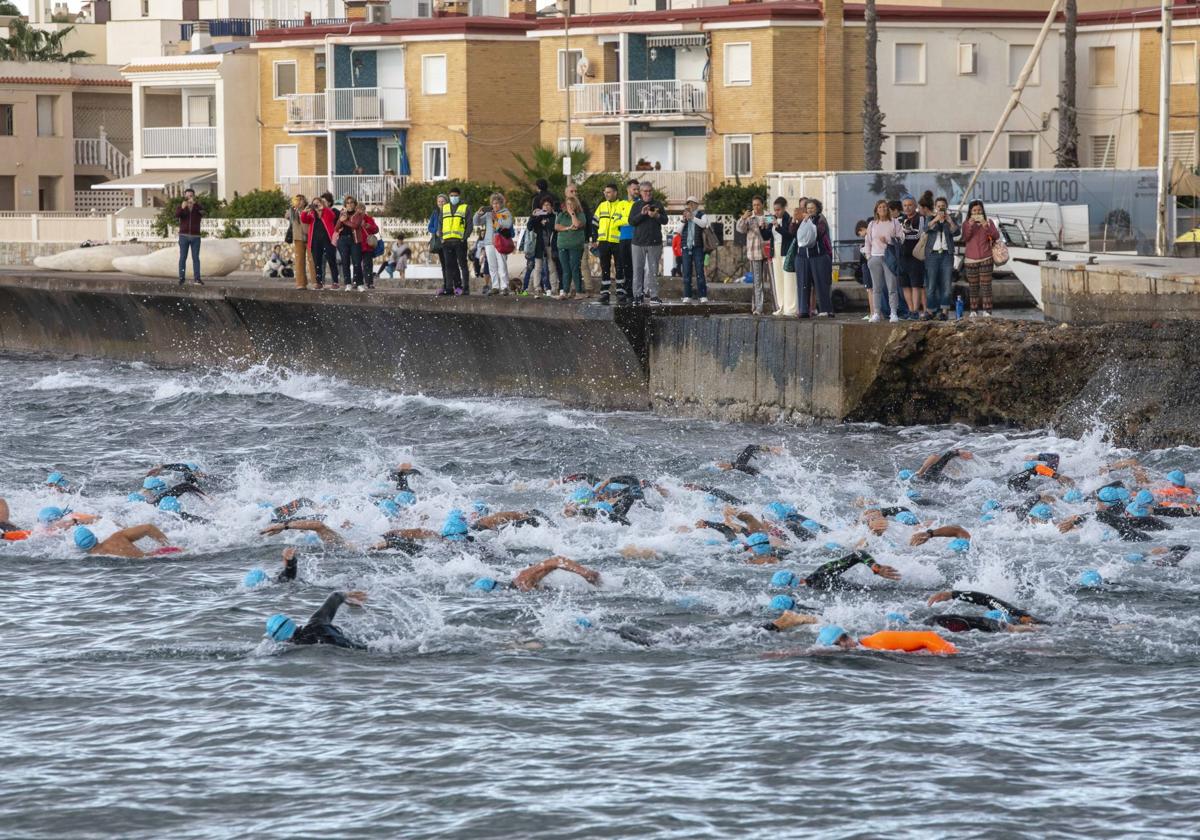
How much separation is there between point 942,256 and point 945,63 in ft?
98.4

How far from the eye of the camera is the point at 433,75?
57312mm

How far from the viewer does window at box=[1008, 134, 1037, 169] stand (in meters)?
52.4

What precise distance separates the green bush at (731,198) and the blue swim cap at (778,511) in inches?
1187

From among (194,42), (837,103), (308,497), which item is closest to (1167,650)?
(308,497)

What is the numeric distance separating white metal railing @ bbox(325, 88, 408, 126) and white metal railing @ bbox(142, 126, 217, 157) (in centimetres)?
613

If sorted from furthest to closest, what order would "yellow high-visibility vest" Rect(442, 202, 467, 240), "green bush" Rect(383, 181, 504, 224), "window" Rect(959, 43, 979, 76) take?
"window" Rect(959, 43, 979, 76)
"green bush" Rect(383, 181, 504, 224)
"yellow high-visibility vest" Rect(442, 202, 467, 240)

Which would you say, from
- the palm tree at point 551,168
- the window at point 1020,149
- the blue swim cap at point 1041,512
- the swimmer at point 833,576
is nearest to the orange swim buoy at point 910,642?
the swimmer at point 833,576

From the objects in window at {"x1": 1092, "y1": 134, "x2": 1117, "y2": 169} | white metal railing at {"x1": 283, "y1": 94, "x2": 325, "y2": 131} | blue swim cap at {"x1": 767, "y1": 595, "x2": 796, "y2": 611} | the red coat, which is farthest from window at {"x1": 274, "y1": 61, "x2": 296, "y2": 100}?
blue swim cap at {"x1": 767, "y1": 595, "x2": 796, "y2": 611}

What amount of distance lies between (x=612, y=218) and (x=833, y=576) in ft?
40.0

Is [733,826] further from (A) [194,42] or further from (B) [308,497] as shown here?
(A) [194,42]

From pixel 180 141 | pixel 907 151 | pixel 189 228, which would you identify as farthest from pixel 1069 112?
pixel 180 141

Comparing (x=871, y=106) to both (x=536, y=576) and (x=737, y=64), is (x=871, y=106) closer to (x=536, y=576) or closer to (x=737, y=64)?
(x=737, y=64)

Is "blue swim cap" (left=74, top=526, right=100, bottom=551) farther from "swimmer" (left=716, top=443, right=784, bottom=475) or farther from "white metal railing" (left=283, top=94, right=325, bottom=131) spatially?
→ "white metal railing" (left=283, top=94, right=325, bottom=131)

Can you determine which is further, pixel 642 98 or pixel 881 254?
pixel 642 98
